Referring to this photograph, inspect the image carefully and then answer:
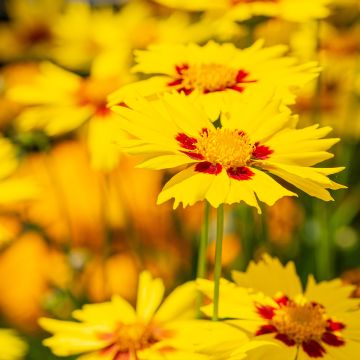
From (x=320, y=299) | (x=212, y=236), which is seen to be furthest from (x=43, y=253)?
(x=320, y=299)

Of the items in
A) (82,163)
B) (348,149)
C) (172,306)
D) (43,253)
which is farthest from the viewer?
(82,163)

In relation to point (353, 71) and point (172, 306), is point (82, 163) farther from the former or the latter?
point (172, 306)

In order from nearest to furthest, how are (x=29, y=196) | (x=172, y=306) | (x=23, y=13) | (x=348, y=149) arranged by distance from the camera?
(x=172, y=306)
(x=29, y=196)
(x=348, y=149)
(x=23, y=13)

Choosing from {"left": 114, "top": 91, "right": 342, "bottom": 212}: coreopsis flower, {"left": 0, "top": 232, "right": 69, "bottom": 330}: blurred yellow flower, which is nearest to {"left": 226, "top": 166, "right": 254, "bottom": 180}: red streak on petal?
{"left": 114, "top": 91, "right": 342, "bottom": 212}: coreopsis flower

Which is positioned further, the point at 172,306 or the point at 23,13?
the point at 23,13

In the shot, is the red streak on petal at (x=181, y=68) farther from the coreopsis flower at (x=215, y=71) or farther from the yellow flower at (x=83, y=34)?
the yellow flower at (x=83, y=34)

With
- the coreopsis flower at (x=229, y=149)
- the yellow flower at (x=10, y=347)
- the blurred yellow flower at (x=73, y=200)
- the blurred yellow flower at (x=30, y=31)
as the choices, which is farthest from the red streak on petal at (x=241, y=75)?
the blurred yellow flower at (x=30, y=31)

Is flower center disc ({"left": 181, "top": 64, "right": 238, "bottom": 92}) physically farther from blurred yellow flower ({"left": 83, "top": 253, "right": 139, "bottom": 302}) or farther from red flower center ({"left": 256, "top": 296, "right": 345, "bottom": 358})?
blurred yellow flower ({"left": 83, "top": 253, "right": 139, "bottom": 302})
